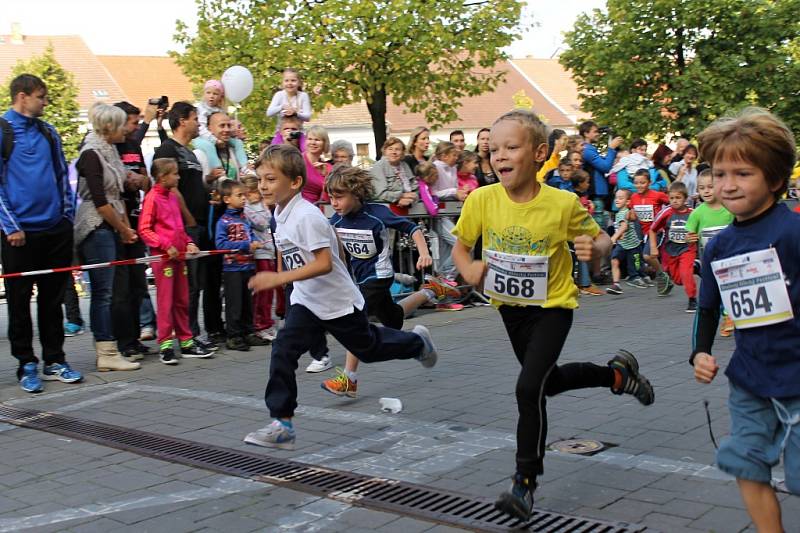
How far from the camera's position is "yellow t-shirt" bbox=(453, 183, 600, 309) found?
463cm

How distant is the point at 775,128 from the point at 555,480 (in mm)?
2080

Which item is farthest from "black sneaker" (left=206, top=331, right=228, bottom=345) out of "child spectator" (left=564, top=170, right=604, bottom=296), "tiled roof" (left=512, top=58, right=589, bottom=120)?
"tiled roof" (left=512, top=58, right=589, bottom=120)

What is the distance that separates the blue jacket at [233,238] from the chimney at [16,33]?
63.8m

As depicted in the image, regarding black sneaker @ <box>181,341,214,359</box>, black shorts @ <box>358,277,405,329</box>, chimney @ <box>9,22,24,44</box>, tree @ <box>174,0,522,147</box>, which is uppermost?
chimney @ <box>9,22,24,44</box>

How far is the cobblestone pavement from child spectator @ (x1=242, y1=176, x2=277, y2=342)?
1.08m

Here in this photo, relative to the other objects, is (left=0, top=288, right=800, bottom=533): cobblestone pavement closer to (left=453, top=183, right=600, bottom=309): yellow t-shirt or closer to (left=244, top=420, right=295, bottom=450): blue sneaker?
(left=244, top=420, right=295, bottom=450): blue sneaker

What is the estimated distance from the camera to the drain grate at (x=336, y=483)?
4.27 metres

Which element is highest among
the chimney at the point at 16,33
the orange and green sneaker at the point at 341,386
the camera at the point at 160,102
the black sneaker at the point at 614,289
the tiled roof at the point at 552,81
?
the chimney at the point at 16,33

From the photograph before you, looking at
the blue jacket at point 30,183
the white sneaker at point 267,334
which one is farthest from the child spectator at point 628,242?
the blue jacket at point 30,183

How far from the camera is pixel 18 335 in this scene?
26.1 ft

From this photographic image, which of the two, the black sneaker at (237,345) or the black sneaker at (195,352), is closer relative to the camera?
the black sneaker at (195,352)

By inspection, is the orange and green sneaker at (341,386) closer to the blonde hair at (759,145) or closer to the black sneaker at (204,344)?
the black sneaker at (204,344)

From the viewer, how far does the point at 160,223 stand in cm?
903

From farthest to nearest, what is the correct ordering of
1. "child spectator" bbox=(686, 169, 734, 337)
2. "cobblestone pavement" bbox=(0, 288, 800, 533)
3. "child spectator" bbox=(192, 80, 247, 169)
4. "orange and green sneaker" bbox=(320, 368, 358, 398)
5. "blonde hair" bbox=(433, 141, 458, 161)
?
"blonde hair" bbox=(433, 141, 458, 161) < "child spectator" bbox=(192, 80, 247, 169) < "child spectator" bbox=(686, 169, 734, 337) < "orange and green sneaker" bbox=(320, 368, 358, 398) < "cobblestone pavement" bbox=(0, 288, 800, 533)
